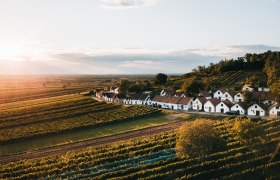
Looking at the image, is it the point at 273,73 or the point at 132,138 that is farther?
the point at 273,73

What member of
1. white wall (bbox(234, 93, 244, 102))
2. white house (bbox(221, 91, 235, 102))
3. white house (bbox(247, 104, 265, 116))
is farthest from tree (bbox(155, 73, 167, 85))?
white house (bbox(247, 104, 265, 116))

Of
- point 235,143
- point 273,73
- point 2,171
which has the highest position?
point 273,73

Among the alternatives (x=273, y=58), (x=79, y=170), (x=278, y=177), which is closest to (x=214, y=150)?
(x=278, y=177)

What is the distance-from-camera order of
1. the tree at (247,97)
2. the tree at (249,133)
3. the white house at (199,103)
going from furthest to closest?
the white house at (199,103) < the tree at (247,97) < the tree at (249,133)

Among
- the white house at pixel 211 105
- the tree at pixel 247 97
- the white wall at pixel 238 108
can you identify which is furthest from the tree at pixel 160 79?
the white wall at pixel 238 108

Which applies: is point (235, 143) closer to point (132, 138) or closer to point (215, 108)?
point (132, 138)

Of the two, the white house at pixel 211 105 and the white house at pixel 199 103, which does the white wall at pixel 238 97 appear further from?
the white house at pixel 199 103
